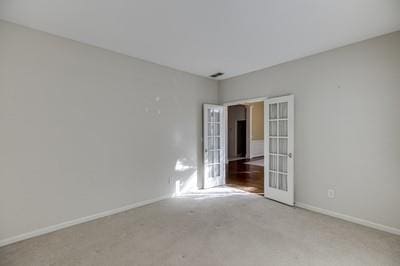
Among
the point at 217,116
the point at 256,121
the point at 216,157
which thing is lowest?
the point at 216,157

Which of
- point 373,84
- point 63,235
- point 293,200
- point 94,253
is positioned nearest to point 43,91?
point 63,235

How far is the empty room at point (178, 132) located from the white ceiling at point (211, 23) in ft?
0.07

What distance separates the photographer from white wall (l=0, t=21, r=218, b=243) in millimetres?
2490

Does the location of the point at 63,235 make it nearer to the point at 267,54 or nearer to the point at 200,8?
the point at 200,8

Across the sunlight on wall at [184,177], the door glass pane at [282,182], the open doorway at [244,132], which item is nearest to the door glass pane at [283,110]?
the door glass pane at [282,182]

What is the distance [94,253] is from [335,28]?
415 cm

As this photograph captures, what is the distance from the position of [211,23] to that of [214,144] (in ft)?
10.1

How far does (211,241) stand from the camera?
2.51 metres

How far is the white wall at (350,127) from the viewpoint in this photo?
2740 mm

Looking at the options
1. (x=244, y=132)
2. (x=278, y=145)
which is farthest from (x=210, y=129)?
(x=244, y=132)

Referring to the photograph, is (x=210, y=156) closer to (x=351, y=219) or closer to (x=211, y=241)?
(x=211, y=241)

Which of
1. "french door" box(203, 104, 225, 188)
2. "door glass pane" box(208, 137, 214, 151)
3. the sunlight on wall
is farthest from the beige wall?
the sunlight on wall

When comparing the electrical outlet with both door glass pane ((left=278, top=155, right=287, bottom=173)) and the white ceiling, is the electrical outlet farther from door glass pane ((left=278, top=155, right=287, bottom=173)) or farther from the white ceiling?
the white ceiling

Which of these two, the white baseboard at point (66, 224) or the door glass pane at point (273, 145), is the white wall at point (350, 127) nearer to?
the door glass pane at point (273, 145)
